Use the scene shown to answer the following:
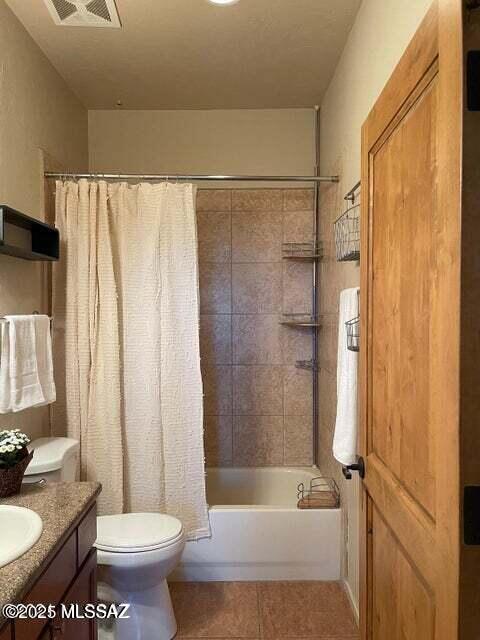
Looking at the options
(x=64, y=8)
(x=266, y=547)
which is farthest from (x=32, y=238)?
(x=266, y=547)

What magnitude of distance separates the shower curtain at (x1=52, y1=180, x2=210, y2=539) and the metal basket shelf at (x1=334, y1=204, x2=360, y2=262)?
2.36 feet

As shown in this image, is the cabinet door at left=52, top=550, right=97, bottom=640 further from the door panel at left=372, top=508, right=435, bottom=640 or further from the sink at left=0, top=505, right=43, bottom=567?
Result: the door panel at left=372, top=508, right=435, bottom=640

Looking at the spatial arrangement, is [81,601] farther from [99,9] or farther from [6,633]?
[99,9]

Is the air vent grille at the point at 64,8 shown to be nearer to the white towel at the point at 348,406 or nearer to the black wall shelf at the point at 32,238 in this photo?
the black wall shelf at the point at 32,238

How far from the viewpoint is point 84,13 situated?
1.92 meters

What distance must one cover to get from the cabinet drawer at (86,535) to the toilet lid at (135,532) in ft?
1.08

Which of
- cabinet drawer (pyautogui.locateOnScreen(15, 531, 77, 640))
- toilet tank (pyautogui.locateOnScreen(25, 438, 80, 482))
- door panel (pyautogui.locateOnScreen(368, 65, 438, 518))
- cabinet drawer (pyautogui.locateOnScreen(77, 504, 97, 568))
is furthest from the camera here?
toilet tank (pyautogui.locateOnScreen(25, 438, 80, 482))

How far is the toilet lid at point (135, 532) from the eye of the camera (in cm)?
178

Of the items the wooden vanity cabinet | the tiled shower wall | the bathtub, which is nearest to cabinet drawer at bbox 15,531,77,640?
the wooden vanity cabinet

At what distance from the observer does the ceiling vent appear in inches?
72.2

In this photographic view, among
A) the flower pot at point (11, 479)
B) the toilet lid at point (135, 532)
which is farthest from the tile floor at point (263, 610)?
the flower pot at point (11, 479)

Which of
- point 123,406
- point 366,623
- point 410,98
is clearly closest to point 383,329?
point 410,98

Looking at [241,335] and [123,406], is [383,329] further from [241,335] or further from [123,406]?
[241,335]

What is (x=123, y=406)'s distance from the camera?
7.39 feet
